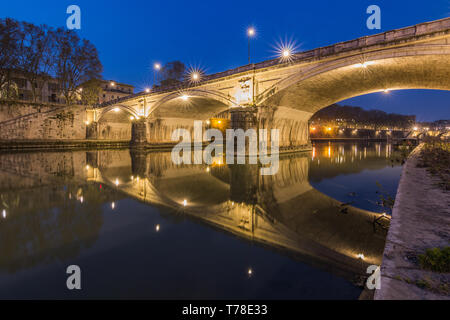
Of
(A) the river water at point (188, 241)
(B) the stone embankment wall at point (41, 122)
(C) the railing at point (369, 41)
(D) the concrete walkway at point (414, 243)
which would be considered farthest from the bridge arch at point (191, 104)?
(D) the concrete walkway at point (414, 243)

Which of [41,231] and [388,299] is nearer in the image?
[388,299]

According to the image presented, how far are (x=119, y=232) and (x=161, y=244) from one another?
1285mm

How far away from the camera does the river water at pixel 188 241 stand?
311cm

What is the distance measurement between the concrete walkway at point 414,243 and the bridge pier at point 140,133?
31236 mm

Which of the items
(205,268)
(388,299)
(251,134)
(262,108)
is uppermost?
(262,108)

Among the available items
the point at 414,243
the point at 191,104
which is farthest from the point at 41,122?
the point at 414,243

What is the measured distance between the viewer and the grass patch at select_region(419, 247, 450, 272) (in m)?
2.38

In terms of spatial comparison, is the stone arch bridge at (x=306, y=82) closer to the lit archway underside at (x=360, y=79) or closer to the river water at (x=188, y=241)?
the lit archway underside at (x=360, y=79)

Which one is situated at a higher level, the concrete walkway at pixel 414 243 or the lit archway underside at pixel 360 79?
the lit archway underside at pixel 360 79

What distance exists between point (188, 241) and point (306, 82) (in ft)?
54.9

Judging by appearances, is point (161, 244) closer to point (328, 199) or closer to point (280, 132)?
point (328, 199)

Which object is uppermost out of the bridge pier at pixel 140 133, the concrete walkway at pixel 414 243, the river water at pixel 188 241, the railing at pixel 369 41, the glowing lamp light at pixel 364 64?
the railing at pixel 369 41

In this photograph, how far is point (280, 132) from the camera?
23.1 meters
